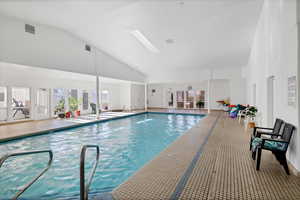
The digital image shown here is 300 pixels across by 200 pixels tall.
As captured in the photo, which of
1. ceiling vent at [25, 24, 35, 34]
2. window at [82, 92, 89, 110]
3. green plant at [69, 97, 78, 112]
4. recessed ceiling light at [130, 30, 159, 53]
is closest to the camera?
ceiling vent at [25, 24, 35, 34]

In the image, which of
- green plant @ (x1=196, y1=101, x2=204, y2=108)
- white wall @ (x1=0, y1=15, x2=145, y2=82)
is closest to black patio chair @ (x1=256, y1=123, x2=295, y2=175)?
white wall @ (x1=0, y1=15, x2=145, y2=82)

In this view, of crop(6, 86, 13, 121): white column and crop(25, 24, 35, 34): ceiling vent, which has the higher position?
crop(25, 24, 35, 34): ceiling vent

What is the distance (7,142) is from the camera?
197 inches

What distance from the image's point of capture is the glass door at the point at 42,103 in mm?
9023

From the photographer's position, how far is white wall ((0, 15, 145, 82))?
5.39m

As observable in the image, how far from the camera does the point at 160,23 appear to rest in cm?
611

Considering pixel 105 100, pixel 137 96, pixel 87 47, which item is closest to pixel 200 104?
pixel 137 96

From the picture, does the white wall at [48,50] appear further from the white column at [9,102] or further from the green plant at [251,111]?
the green plant at [251,111]

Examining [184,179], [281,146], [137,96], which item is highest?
[137,96]

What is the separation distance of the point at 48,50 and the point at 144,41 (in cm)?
412

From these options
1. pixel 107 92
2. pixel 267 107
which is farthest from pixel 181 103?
pixel 267 107

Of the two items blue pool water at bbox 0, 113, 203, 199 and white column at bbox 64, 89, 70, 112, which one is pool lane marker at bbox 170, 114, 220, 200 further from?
white column at bbox 64, 89, 70, 112

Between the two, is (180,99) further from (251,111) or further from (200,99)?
(251,111)

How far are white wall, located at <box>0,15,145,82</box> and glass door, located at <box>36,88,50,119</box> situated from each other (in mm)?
3036
